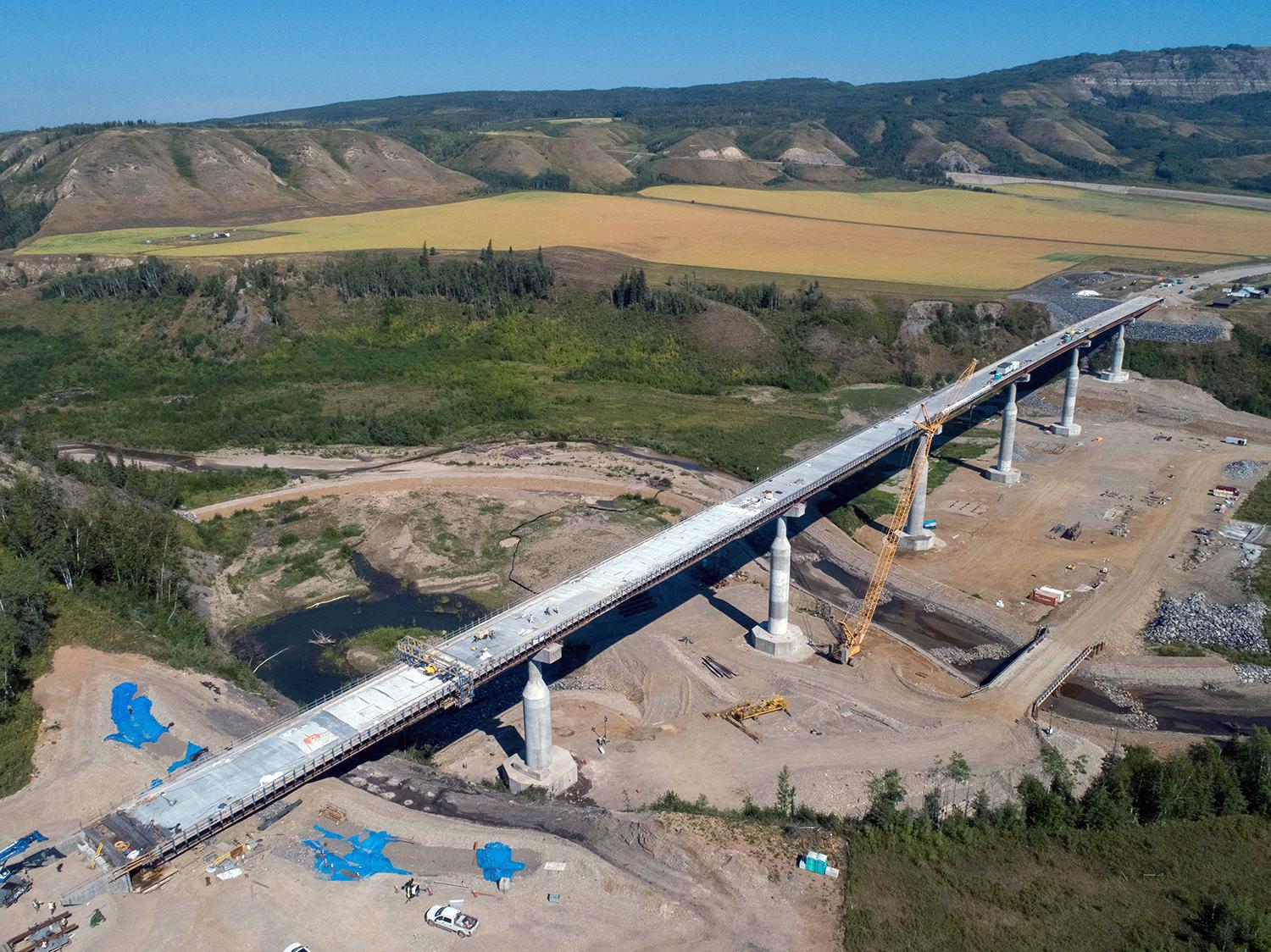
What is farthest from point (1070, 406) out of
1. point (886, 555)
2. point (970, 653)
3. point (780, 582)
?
point (780, 582)

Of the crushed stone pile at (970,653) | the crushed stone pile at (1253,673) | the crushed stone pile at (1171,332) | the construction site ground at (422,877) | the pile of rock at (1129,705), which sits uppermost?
the crushed stone pile at (1171,332)

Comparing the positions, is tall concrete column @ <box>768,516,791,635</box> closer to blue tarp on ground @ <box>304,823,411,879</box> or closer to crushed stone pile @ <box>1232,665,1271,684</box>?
crushed stone pile @ <box>1232,665,1271,684</box>

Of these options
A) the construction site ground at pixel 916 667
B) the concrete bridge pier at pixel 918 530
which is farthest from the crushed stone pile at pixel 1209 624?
the concrete bridge pier at pixel 918 530

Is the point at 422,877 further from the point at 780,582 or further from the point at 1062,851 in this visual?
the point at 780,582

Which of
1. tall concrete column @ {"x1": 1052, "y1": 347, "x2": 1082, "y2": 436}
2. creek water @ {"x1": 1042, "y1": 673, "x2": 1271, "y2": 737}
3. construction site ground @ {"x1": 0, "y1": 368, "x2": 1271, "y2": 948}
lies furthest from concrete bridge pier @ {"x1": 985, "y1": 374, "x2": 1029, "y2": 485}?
creek water @ {"x1": 1042, "y1": 673, "x2": 1271, "y2": 737}

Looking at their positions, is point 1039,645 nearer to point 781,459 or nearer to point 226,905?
point 781,459

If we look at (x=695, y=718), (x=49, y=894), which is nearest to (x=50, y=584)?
(x=49, y=894)

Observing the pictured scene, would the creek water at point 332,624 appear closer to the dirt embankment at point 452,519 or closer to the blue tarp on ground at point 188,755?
the dirt embankment at point 452,519
